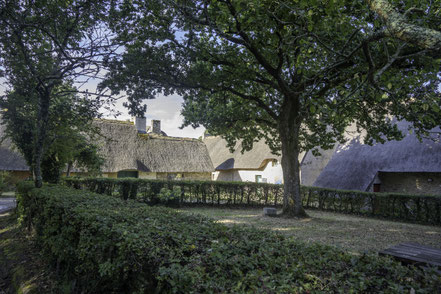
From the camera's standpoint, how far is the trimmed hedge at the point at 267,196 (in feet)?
40.5

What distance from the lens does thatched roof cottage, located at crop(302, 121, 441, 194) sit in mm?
16219

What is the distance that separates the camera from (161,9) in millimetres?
8141

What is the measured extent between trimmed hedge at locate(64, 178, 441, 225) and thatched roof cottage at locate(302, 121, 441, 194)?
12.2ft

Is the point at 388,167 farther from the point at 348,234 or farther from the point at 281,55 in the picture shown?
the point at 281,55

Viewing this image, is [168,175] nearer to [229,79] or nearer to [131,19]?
[229,79]

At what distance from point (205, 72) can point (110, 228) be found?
6.97m

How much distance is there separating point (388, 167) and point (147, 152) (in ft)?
62.6

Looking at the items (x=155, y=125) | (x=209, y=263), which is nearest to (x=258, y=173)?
A: (x=155, y=125)

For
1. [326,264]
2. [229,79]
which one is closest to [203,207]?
[229,79]

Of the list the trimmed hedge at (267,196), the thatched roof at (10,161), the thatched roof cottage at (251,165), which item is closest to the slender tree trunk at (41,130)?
the trimmed hedge at (267,196)

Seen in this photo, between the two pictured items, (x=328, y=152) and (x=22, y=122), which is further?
(x=328, y=152)

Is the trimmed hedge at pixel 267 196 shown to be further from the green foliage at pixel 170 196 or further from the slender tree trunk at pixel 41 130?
the slender tree trunk at pixel 41 130

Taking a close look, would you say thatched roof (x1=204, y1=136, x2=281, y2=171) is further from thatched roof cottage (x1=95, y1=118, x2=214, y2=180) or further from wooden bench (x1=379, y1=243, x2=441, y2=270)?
wooden bench (x1=379, y1=243, x2=441, y2=270)

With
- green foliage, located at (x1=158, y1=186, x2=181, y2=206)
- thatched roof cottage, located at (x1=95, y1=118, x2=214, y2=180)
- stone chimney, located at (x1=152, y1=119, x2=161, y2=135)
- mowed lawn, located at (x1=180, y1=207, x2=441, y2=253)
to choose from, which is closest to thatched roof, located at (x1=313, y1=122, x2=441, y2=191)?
mowed lawn, located at (x1=180, y1=207, x2=441, y2=253)
